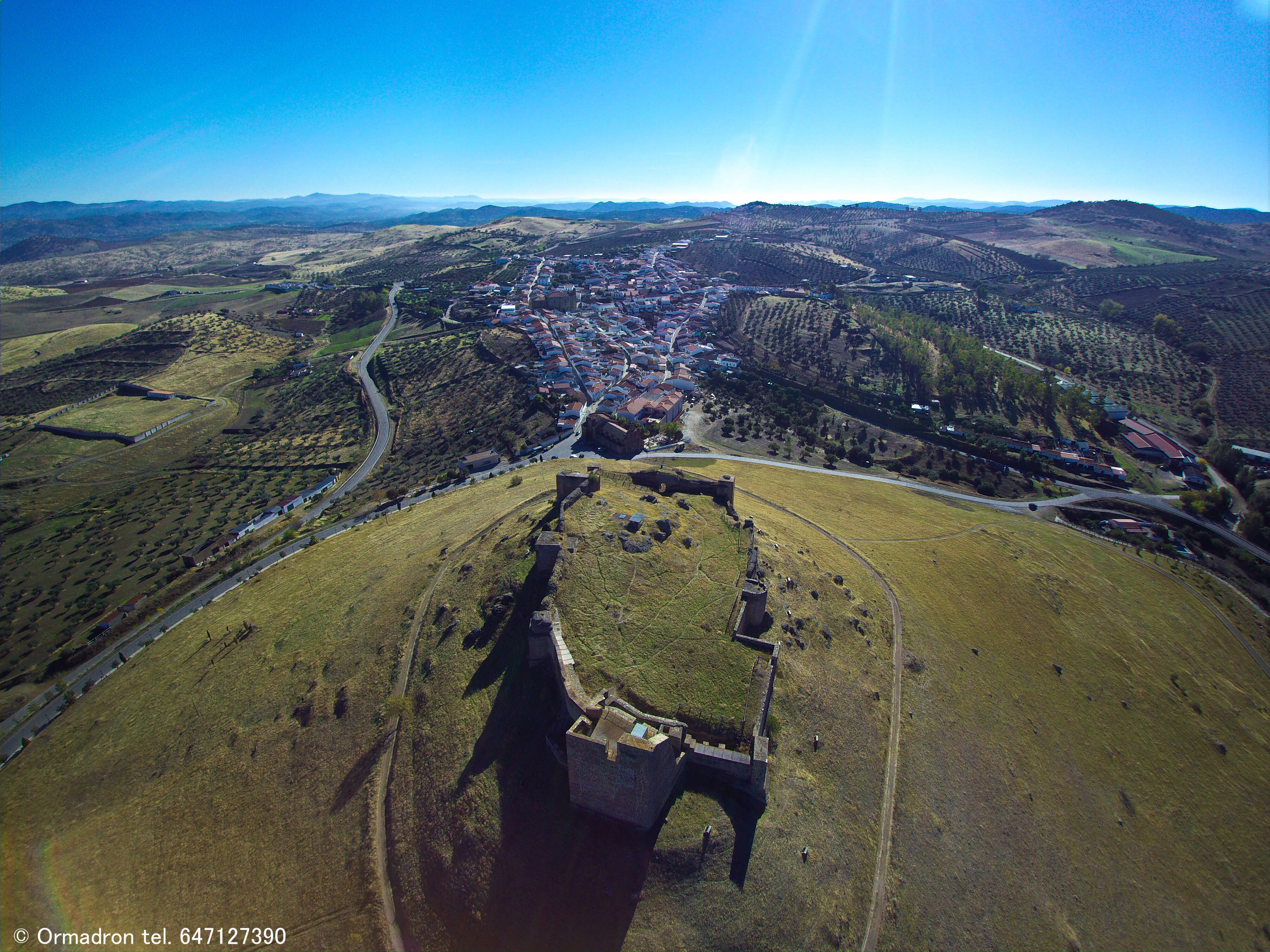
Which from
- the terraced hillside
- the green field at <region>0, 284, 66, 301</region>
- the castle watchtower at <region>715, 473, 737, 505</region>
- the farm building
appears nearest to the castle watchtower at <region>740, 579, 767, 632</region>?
the castle watchtower at <region>715, 473, 737, 505</region>

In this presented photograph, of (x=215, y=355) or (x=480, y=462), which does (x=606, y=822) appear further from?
(x=215, y=355)

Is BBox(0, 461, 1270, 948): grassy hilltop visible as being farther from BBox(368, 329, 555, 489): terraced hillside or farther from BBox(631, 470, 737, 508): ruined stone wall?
BBox(368, 329, 555, 489): terraced hillside

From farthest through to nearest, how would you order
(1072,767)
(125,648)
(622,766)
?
1. (125,648)
2. (1072,767)
3. (622,766)

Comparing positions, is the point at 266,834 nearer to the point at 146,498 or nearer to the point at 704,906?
the point at 704,906

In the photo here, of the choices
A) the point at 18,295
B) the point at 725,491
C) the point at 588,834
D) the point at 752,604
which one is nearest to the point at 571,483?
the point at 725,491

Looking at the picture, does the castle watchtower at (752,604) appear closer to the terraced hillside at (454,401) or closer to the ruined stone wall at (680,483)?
the ruined stone wall at (680,483)

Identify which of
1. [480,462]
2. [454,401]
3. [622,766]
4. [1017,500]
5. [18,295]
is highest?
[18,295]
